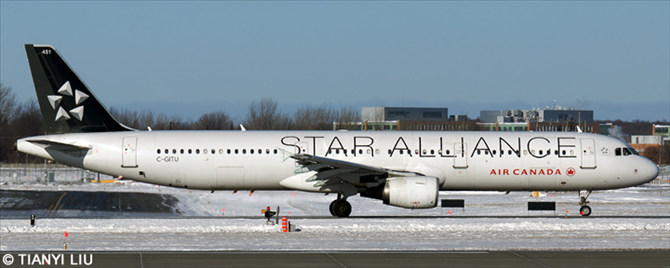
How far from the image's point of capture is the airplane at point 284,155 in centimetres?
2719

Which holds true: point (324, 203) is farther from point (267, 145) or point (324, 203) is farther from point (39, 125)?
point (39, 125)

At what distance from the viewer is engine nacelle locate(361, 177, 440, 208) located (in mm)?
Answer: 25656

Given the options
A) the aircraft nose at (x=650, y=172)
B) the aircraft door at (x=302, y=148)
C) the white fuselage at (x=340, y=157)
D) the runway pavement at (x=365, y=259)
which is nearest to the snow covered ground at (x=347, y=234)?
the runway pavement at (x=365, y=259)

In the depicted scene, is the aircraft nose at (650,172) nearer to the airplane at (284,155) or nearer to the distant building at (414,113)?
the airplane at (284,155)

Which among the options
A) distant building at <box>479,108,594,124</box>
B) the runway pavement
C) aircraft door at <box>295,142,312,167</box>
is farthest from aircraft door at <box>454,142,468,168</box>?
distant building at <box>479,108,594,124</box>

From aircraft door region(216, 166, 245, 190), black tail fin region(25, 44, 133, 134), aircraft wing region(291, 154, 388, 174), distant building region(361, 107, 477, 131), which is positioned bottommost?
aircraft door region(216, 166, 245, 190)

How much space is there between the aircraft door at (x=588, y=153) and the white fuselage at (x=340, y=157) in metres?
0.04

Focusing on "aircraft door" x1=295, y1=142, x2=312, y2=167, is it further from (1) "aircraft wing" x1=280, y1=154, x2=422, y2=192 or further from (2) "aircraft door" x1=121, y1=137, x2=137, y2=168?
(2) "aircraft door" x1=121, y1=137, x2=137, y2=168

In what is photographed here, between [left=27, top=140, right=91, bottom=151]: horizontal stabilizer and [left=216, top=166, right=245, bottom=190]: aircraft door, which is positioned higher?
[left=27, top=140, right=91, bottom=151]: horizontal stabilizer

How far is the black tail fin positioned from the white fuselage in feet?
2.01

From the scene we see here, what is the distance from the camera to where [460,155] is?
2753cm

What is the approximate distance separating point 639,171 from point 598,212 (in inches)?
163

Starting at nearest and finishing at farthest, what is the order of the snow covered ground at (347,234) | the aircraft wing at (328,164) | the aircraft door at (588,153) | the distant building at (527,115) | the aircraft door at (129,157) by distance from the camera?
the snow covered ground at (347,234)
the aircraft wing at (328,164)
the aircraft door at (129,157)
the aircraft door at (588,153)
the distant building at (527,115)

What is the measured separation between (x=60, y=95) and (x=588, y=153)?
2053cm
